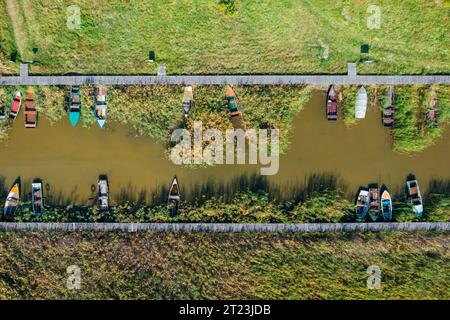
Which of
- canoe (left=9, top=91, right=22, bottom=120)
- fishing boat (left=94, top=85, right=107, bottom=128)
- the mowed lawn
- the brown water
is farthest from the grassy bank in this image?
the mowed lawn

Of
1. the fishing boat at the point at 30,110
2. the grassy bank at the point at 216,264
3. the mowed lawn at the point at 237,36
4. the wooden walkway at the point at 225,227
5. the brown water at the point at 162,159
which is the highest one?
the mowed lawn at the point at 237,36

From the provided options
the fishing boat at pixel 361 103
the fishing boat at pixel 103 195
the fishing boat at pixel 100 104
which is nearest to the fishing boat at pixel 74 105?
the fishing boat at pixel 100 104

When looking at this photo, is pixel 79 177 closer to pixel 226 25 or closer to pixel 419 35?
pixel 226 25

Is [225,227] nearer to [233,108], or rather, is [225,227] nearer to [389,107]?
[233,108]

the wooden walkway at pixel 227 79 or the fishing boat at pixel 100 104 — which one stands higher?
the wooden walkway at pixel 227 79

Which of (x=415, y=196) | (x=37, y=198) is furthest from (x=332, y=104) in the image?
(x=37, y=198)

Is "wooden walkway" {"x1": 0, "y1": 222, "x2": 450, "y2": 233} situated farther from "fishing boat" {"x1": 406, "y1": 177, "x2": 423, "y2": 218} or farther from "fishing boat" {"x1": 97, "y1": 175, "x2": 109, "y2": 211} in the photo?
"fishing boat" {"x1": 97, "y1": 175, "x2": 109, "y2": 211}

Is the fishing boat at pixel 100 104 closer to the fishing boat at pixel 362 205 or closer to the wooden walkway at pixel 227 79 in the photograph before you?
the wooden walkway at pixel 227 79
